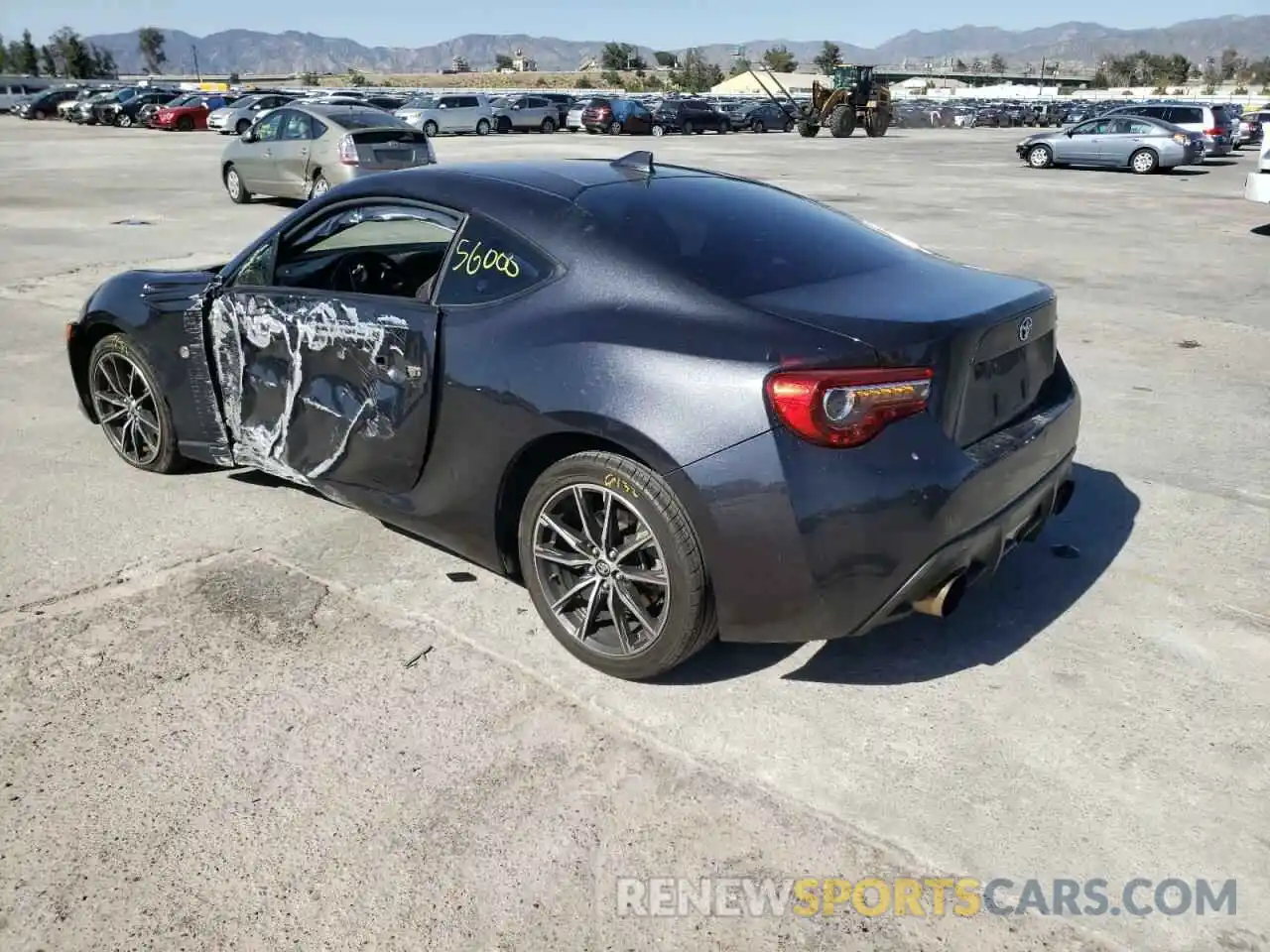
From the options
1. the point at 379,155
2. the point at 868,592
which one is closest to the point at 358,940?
the point at 868,592

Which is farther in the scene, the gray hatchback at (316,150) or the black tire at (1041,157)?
the black tire at (1041,157)

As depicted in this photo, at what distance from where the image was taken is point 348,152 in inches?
575

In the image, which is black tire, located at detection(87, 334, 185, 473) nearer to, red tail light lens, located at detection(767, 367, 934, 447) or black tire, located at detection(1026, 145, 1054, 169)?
red tail light lens, located at detection(767, 367, 934, 447)

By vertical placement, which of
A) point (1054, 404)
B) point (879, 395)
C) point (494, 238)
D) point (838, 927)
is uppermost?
point (494, 238)

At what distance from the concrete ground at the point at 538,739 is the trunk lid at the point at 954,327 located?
87cm

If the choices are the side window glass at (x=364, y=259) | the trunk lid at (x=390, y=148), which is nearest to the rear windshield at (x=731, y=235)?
the side window glass at (x=364, y=259)

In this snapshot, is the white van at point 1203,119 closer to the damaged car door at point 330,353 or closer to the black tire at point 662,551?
the damaged car door at point 330,353

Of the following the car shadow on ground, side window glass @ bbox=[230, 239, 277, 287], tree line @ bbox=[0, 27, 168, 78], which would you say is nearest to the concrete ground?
the car shadow on ground

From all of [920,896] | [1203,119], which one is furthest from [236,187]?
[1203,119]

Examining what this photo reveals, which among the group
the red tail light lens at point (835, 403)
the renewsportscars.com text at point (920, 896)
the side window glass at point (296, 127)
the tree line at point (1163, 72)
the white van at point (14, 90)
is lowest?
the renewsportscars.com text at point (920, 896)

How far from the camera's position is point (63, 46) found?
116m

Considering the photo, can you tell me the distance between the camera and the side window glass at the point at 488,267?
3422 mm

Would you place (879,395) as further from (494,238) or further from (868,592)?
(494,238)

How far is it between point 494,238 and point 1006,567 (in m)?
2.34
